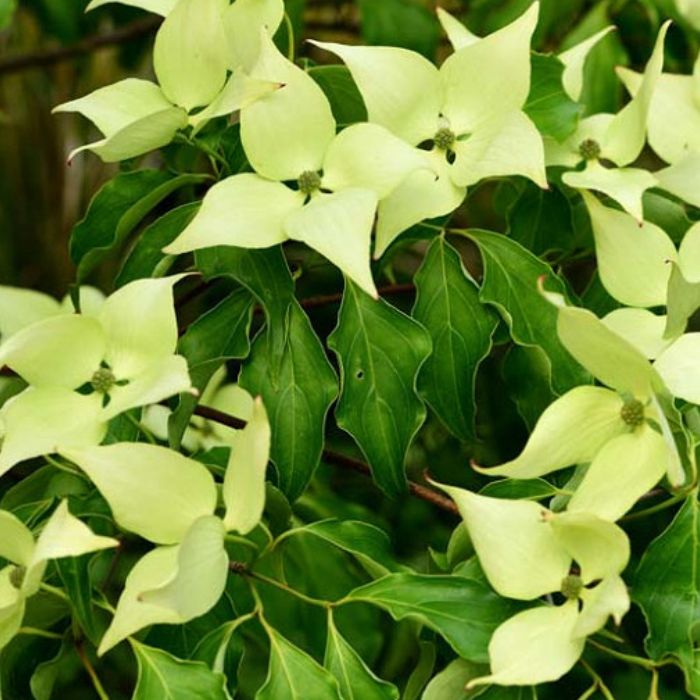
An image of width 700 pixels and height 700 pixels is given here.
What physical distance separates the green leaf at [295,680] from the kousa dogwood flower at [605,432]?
0.36ft

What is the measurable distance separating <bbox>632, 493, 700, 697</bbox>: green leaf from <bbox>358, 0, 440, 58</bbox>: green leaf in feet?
1.93

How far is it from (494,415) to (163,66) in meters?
0.53

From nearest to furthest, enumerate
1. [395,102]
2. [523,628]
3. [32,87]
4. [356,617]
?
1. [523,628]
2. [395,102]
3. [356,617]
4. [32,87]

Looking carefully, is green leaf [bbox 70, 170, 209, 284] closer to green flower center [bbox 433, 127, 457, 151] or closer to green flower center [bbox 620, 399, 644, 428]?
green flower center [bbox 433, 127, 457, 151]

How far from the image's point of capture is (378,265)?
2.26 ft

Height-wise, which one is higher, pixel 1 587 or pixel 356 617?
pixel 1 587

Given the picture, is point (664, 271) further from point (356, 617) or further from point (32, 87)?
point (32, 87)

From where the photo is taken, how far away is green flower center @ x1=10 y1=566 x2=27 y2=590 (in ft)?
1.81

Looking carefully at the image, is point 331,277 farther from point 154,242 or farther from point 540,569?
point 540,569

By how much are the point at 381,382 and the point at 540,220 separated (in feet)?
0.48

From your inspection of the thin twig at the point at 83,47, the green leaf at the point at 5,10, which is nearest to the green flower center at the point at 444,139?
the green leaf at the point at 5,10

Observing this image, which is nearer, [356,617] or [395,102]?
[395,102]

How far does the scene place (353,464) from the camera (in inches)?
27.9

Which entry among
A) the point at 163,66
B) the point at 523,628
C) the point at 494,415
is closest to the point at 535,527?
the point at 523,628
